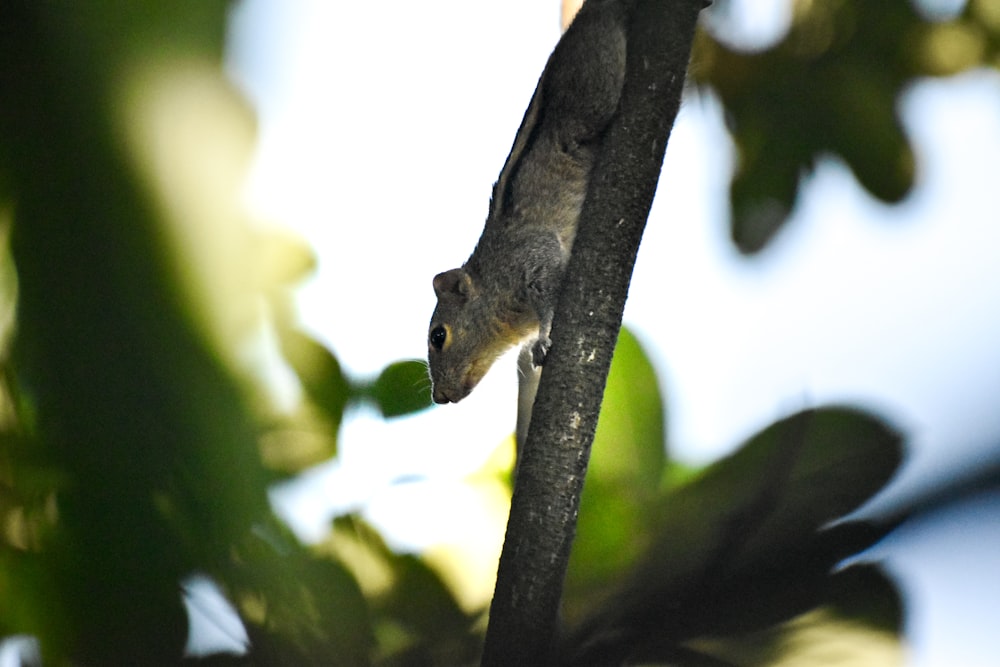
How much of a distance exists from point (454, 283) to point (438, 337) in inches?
5.7

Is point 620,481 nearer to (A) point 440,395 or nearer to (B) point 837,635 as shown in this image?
(B) point 837,635

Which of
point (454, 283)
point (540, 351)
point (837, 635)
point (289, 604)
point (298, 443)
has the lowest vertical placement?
point (837, 635)

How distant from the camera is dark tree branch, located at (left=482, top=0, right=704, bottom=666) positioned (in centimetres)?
80

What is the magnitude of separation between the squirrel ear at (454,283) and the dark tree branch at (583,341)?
1144 millimetres

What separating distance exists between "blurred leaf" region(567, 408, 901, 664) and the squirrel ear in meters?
1.62

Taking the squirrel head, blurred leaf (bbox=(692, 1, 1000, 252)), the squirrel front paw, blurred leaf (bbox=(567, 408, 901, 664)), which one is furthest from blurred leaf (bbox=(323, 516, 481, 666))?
the squirrel head

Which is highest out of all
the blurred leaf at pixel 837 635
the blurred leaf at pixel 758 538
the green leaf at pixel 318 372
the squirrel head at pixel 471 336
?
the squirrel head at pixel 471 336

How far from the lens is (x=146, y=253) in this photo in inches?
19.8

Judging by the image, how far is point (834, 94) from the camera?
65 cm

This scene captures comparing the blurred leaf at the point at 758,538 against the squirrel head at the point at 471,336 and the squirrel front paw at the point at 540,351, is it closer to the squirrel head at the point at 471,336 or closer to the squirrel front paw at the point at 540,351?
the squirrel front paw at the point at 540,351

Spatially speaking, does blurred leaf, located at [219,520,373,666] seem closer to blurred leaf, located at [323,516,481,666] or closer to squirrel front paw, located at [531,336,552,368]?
blurred leaf, located at [323,516,481,666]

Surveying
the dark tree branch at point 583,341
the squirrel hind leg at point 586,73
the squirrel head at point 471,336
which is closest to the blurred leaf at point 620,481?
the dark tree branch at point 583,341

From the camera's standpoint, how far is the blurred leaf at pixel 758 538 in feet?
1.55

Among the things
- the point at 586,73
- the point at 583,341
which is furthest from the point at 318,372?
the point at 586,73
